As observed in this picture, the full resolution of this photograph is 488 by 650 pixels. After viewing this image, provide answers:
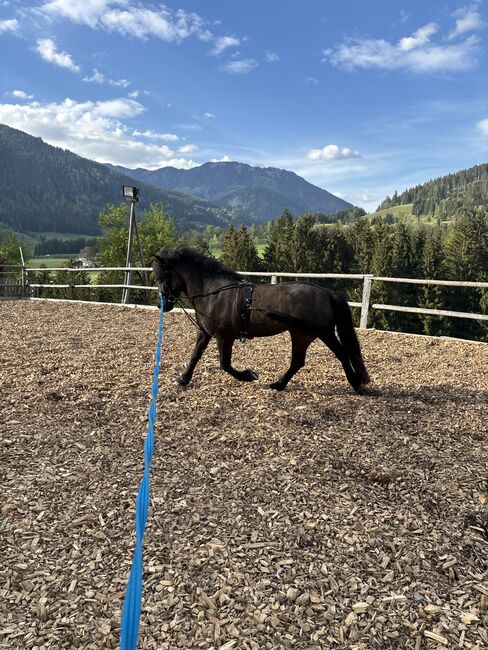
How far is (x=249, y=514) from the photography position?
287cm

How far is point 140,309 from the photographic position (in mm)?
13461

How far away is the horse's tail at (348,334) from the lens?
4.98 metres

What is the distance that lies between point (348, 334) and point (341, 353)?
10.7 inches

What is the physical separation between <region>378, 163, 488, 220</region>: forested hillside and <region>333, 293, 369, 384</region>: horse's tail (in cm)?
16642

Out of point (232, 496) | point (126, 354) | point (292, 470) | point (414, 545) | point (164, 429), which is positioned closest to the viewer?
point (414, 545)

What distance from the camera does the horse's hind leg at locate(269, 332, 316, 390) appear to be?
524 centimetres

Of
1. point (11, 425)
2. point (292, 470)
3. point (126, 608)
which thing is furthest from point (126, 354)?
point (126, 608)

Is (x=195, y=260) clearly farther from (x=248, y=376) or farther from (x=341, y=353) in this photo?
(x=341, y=353)

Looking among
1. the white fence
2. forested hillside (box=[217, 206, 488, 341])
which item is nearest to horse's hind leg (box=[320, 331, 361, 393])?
the white fence

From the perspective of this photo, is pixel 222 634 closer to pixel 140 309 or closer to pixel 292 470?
pixel 292 470

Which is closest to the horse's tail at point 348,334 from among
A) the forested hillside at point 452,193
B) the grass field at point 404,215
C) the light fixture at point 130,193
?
the light fixture at point 130,193

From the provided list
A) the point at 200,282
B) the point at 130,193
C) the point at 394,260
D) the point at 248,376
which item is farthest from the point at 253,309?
the point at 394,260

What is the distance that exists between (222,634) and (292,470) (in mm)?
1576

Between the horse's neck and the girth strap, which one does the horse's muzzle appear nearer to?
the horse's neck
